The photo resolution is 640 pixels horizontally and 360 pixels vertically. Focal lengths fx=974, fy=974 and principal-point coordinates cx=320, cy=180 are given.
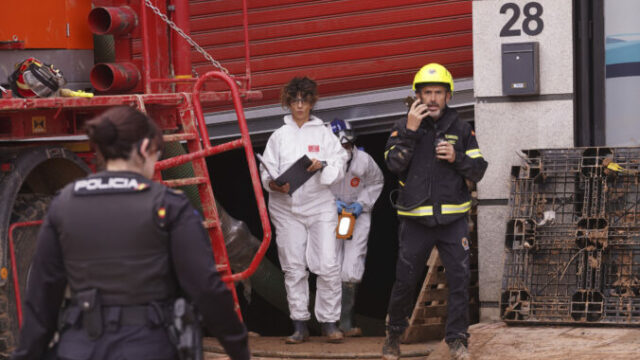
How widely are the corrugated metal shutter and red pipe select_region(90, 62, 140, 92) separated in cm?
283

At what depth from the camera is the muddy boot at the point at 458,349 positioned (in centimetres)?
607

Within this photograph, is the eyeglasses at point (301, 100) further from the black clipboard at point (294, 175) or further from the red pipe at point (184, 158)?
the red pipe at point (184, 158)

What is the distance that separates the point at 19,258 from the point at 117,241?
2.71 meters

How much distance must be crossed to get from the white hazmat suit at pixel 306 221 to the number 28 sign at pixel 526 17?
173cm

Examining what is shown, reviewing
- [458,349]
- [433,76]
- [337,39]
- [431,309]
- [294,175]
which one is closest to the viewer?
[458,349]

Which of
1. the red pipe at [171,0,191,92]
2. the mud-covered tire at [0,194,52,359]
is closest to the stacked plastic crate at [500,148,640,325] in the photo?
the red pipe at [171,0,191,92]

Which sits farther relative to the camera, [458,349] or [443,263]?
[443,263]

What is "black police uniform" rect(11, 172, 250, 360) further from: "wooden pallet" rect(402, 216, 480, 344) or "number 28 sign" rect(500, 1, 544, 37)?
"number 28 sign" rect(500, 1, 544, 37)

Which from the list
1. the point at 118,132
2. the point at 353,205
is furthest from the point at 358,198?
the point at 118,132

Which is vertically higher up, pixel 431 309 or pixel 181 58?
pixel 181 58

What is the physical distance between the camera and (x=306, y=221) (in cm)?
800

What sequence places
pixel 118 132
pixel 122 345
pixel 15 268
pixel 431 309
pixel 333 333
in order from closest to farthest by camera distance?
1. pixel 122 345
2. pixel 118 132
3. pixel 15 268
4. pixel 431 309
5. pixel 333 333

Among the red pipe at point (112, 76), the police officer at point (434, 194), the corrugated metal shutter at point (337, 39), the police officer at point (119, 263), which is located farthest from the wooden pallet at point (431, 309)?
the police officer at point (119, 263)

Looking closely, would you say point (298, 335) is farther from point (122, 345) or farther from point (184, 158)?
point (122, 345)
